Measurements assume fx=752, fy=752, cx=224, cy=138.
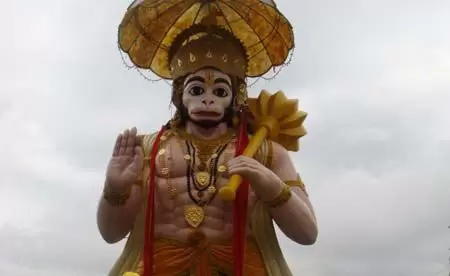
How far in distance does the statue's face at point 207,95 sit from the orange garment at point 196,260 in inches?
34.9

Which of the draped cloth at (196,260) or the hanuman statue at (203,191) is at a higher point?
the hanuman statue at (203,191)

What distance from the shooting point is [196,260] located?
15.8 ft

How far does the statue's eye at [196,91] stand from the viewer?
17.1 ft

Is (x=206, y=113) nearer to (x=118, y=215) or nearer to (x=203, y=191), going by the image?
(x=203, y=191)

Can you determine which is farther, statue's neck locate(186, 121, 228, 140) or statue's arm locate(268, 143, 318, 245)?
statue's neck locate(186, 121, 228, 140)

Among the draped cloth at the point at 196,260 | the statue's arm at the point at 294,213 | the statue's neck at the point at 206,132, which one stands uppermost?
the statue's neck at the point at 206,132

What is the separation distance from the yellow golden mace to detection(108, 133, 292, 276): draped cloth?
20 cm

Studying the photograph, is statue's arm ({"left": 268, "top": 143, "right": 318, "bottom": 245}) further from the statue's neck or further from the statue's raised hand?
the statue's raised hand

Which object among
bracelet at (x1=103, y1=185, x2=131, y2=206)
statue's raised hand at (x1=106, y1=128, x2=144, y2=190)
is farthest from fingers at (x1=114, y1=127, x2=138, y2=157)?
bracelet at (x1=103, y1=185, x2=131, y2=206)

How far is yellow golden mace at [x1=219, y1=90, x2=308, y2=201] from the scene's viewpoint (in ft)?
17.5

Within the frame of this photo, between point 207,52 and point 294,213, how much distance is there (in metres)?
1.32

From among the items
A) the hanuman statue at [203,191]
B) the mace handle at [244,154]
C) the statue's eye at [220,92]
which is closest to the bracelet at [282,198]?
the hanuman statue at [203,191]

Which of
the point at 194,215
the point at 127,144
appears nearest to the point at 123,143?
the point at 127,144

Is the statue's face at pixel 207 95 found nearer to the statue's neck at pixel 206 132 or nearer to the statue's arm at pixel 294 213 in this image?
the statue's neck at pixel 206 132
